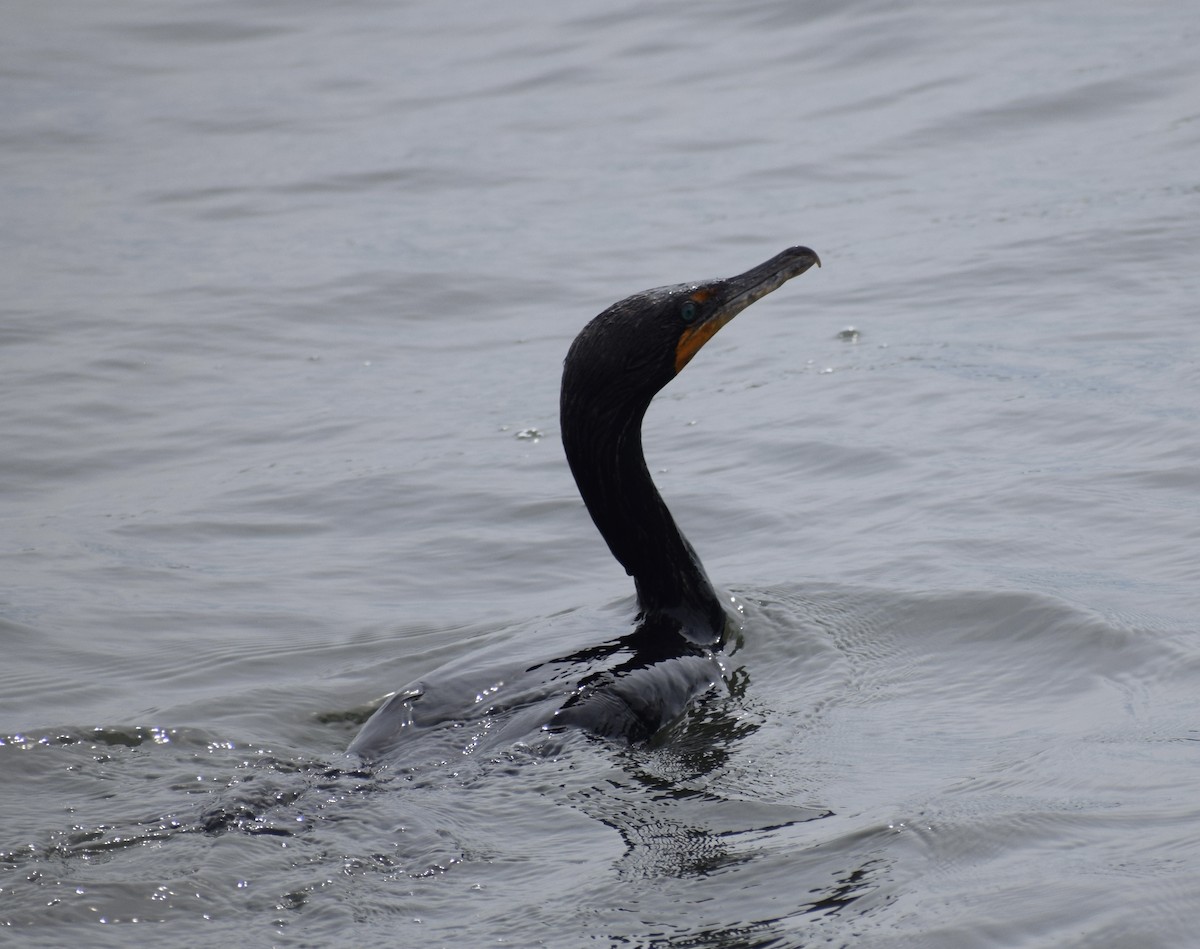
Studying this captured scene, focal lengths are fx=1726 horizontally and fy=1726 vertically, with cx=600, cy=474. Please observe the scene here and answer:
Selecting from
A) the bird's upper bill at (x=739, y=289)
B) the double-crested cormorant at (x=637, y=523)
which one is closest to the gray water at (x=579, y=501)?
the double-crested cormorant at (x=637, y=523)

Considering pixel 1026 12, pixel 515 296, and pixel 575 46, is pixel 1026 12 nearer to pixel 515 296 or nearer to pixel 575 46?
pixel 575 46

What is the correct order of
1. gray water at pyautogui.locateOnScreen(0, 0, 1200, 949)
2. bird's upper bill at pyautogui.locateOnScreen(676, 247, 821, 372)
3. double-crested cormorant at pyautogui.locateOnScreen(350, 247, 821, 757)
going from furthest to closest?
1. bird's upper bill at pyautogui.locateOnScreen(676, 247, 821, 372)
2. double-crested cormorant at pyautogui.locateOnScreen(350, 247, 821, 757)
3. gray water at pyautogui.locateOnScreen(0, 0, 1200, 949)

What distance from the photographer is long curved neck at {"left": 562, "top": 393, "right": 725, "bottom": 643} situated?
5316 millimetres

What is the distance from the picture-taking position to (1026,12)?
15.7 meters

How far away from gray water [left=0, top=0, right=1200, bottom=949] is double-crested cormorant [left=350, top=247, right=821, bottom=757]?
0.12 metres

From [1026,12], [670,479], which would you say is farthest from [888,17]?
[670,479]

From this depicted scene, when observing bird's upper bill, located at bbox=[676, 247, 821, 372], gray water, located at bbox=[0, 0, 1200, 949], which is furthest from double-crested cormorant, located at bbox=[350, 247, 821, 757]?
gray water, located at bbox=[0, 0, 1200, 949]

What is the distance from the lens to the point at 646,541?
5379 millimetres

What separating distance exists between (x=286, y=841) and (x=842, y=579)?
8.67 ft

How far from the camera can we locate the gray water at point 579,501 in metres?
3.70

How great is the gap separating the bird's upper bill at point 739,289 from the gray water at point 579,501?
0.90 m

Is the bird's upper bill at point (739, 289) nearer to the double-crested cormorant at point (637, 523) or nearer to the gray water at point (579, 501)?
the double-crested cormorant at point (637, 523)

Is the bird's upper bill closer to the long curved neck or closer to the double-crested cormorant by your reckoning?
the double-crested cormorant

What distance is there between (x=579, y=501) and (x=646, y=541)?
172 centimetres
